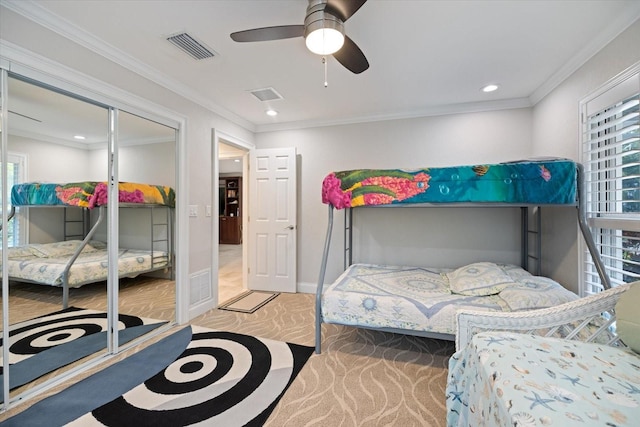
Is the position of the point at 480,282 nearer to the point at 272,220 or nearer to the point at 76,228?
the point at 272,220

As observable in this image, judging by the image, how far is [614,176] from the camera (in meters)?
1.99

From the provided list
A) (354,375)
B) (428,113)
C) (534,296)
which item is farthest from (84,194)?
(428,113)

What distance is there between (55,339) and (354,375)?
2.26 meters

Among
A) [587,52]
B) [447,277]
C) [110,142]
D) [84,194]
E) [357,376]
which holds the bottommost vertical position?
[357,376]

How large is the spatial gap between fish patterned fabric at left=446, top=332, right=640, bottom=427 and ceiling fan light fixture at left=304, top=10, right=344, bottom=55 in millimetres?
1745

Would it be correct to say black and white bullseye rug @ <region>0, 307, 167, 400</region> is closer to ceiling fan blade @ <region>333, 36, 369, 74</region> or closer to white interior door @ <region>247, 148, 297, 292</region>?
white interior door @ <region>247, 148, 297, 292</region>

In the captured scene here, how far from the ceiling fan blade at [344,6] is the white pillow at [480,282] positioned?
84.9 inches

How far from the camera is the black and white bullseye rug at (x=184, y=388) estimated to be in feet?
5.01

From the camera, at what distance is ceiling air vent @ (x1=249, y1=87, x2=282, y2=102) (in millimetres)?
2871

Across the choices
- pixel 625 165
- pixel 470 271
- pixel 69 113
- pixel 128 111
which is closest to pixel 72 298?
pixel 69 113

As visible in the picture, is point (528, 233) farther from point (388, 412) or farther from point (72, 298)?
point (72, 298)

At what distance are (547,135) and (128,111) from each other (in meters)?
4.02

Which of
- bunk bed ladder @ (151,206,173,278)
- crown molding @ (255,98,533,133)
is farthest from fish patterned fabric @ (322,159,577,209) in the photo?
bunk bed ladder @ (151,206,173,278)

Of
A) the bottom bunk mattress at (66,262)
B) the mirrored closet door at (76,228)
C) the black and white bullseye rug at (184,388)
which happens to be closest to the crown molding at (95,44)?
the mirrored closet door at (76,228)
